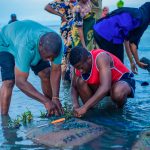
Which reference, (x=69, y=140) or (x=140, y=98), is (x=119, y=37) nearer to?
(x=140, y=98)

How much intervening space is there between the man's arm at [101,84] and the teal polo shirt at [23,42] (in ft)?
1.77

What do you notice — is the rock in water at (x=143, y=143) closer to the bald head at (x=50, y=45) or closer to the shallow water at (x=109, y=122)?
the shallow water at (x=109, y=122)

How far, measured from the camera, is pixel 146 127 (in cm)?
518

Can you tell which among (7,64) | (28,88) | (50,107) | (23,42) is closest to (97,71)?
(50,107)

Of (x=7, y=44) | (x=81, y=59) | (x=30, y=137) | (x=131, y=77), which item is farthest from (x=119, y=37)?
(x=30, y=137)

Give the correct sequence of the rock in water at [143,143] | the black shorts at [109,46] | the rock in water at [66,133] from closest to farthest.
Result: the rock in water at [143,143] → the rock in water at [66,133] → the black shorts at [109,46]

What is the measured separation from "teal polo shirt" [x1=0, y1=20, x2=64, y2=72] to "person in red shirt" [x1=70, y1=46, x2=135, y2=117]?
13.0 inches

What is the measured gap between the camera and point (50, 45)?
470 cm

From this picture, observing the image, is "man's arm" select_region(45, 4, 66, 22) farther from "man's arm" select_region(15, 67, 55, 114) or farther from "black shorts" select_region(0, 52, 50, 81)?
"man's arm" select_region(15, 67, 55, 114)

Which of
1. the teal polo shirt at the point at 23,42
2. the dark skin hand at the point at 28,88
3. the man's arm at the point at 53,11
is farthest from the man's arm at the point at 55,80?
the man's arm at the point at 53,11

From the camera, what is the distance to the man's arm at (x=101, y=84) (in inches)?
206

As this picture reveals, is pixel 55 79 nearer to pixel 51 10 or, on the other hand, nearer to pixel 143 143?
pixel 143 143

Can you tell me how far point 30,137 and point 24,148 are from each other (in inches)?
11.6

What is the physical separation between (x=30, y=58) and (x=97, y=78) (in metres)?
1.07
